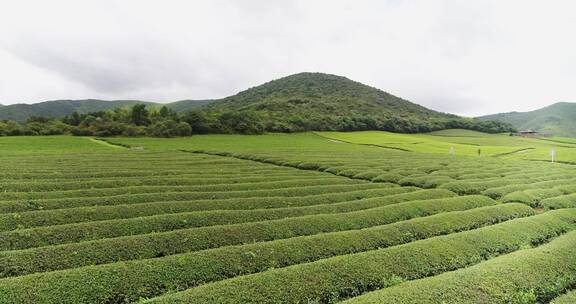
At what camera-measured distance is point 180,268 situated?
12938 mm

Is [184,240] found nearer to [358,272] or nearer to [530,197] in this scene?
[358,272]

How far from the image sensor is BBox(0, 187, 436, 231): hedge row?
58.6 ft

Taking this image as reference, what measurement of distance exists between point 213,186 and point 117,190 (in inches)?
280

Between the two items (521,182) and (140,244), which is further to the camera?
(521,182)

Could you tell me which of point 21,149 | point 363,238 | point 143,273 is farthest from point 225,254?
point 21,149

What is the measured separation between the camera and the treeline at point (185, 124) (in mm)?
92250

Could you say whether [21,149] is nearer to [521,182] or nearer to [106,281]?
[106,281]

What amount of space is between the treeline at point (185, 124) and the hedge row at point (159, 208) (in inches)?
2948

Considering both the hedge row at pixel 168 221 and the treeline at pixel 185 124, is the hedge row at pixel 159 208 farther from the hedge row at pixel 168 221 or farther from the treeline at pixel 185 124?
the treeline at pixel 185 124

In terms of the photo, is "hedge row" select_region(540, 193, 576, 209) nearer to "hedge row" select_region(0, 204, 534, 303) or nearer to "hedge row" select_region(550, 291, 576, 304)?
"hedge row" select_region(0, 204, 534, 303)

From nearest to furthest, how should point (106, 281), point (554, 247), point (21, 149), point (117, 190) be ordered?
point (106, 281)
point (554, 247)
point (117, 190)
point (21, 149)

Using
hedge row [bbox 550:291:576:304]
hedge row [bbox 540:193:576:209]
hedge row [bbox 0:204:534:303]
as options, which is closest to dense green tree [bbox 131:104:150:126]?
hedge row [bbox 0:204:534:303]

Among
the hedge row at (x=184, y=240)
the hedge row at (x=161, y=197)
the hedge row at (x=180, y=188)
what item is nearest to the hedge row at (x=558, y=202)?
the hedge row at (x=184, y=240)

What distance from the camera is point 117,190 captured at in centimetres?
2597
